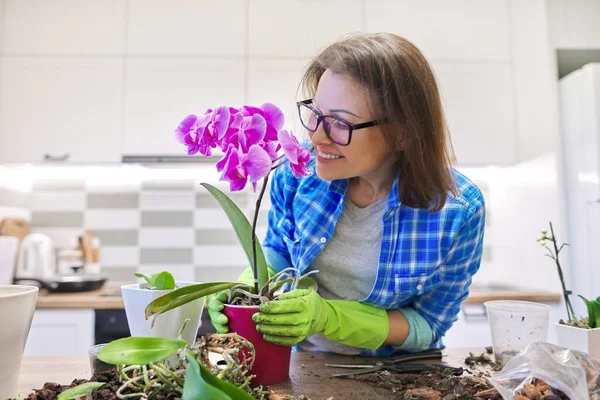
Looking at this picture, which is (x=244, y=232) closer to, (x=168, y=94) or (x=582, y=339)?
(x=582, y=339)

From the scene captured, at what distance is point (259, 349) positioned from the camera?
66cm

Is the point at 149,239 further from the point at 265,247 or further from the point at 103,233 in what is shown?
the point at 265,247

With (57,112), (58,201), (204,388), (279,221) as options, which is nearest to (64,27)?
(57,112)

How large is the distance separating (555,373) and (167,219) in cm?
225

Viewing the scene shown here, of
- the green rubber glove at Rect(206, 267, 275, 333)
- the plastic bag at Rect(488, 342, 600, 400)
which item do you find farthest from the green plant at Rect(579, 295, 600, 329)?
the green rubber glove at Rect(206, 267, 275, 333)

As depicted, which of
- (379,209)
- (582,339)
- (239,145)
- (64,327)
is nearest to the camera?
(239,145)

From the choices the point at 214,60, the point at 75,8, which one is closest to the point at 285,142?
the point at 214,60

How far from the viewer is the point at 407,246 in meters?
0.93

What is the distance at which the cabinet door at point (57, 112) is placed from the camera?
84.2 inches

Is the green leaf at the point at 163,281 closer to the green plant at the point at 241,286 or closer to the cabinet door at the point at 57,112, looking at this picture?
the green plant at the point at 241,286

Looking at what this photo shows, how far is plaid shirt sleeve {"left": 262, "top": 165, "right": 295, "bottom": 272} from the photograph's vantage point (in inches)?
42.1

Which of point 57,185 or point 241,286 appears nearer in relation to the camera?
point 241,286

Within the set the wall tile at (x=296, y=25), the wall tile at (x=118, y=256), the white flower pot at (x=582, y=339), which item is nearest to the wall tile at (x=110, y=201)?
the wall tile at (x=118, y=256)

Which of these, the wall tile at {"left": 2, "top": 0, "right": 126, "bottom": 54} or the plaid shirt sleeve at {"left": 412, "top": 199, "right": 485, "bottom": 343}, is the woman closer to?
the plaid shirt sleeve at {"left": 412, "top": 199, "right": 485, "bottom": 343}
